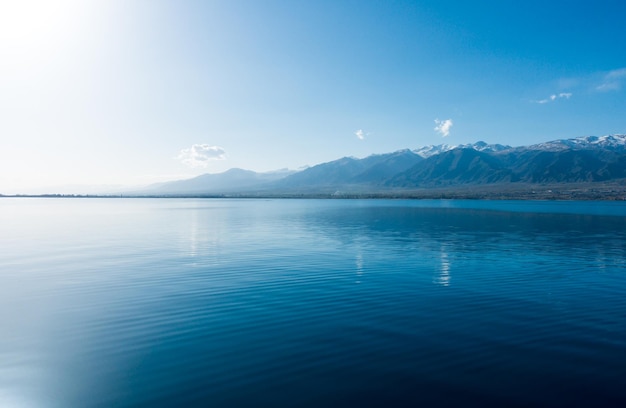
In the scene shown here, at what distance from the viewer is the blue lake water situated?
→ 1153 cm

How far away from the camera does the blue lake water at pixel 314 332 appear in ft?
37.8

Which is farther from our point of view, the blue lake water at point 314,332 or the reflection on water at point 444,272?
the reflection on water at point 444,272

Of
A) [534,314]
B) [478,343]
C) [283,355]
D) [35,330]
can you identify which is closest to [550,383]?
[478,343]

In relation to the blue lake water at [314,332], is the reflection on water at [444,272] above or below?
below

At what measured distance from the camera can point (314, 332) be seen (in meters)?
16.3

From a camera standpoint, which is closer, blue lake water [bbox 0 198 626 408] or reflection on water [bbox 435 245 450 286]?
blue lake water [bbox 0 198 626 408]

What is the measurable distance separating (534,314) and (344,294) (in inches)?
385

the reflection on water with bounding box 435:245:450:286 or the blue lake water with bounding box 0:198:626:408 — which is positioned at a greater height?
the blue lake water with bounding box 0:198:626:408

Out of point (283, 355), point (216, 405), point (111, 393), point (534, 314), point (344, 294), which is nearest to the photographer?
point (216, 405)

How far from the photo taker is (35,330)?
17141 mm

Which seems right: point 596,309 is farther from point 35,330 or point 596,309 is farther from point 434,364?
point 35,330

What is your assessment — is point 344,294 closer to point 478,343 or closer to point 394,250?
point 478,343

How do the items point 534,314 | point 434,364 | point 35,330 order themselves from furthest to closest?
point 534,314
point 35,330
point 434,364

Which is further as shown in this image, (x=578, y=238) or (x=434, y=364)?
(x=578, y=238)
